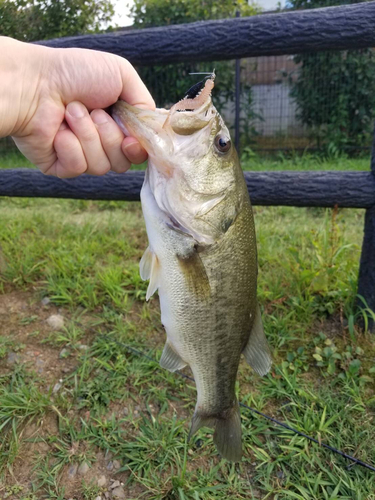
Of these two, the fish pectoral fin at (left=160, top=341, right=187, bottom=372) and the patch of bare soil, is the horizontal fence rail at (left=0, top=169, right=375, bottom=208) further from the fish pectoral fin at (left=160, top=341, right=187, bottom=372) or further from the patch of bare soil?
the fish pectoral fin at (left=160, top=341, right=187, bottom=372)

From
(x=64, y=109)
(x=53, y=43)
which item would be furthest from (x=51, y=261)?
(x=64, y=109)

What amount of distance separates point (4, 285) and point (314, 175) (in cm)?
224

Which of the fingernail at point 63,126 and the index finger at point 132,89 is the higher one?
the index finger at point 132,89

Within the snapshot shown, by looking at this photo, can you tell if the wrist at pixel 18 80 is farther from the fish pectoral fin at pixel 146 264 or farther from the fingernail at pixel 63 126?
the fish pectoral fin at pixel 146 264

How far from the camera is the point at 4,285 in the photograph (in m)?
3.00

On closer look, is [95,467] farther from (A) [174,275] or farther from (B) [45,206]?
(B) [45,206]

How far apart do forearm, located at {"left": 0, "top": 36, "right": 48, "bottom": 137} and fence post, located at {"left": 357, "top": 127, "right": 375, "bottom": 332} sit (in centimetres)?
182

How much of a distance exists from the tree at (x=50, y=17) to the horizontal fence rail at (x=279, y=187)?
136cm

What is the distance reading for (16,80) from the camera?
1.25 metres

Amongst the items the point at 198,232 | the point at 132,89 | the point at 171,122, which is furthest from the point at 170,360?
the point at 132,89

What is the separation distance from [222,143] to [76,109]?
46 cm

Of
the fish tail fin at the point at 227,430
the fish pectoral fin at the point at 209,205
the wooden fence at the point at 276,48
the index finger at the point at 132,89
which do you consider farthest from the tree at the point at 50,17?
the fish tail fin at the point at 227,430

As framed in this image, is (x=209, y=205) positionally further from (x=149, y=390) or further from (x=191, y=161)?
(x=149, y=390)

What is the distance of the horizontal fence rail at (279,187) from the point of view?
2.27m
